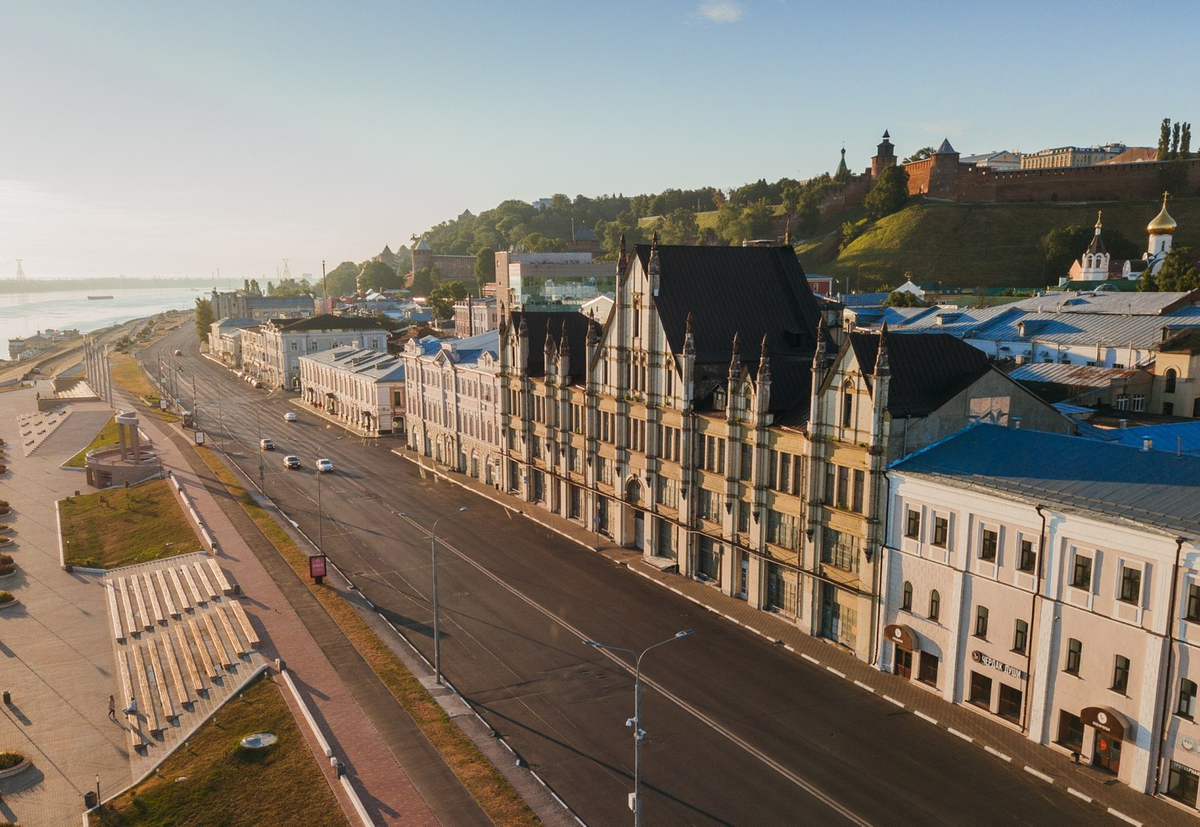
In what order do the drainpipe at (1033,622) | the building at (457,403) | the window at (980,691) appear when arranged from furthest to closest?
the building at (457,403)
the window at (980,691)
the drainpipe at (1033,622)

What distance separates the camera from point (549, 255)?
197875 mm

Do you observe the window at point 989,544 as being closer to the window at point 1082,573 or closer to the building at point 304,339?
the window at point 1082,573

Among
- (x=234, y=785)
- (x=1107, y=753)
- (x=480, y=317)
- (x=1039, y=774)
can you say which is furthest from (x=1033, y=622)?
(x=480, y=317)

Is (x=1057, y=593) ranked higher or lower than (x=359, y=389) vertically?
higher

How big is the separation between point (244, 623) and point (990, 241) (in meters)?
181

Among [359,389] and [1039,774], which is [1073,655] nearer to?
[1039,774]

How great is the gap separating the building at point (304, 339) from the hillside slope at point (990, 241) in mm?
106697

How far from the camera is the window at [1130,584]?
3466cm

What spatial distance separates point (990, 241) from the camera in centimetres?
18900

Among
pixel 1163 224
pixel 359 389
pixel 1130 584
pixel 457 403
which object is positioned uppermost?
pixel 1163 224

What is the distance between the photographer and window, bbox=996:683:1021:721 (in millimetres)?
40406

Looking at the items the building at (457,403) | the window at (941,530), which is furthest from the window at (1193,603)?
the building at (457,403)

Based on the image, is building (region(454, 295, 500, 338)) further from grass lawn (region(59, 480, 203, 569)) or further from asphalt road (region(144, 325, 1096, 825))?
asphalt road (region(144, 325, 1096, 825))

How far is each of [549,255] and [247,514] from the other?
127 metres
